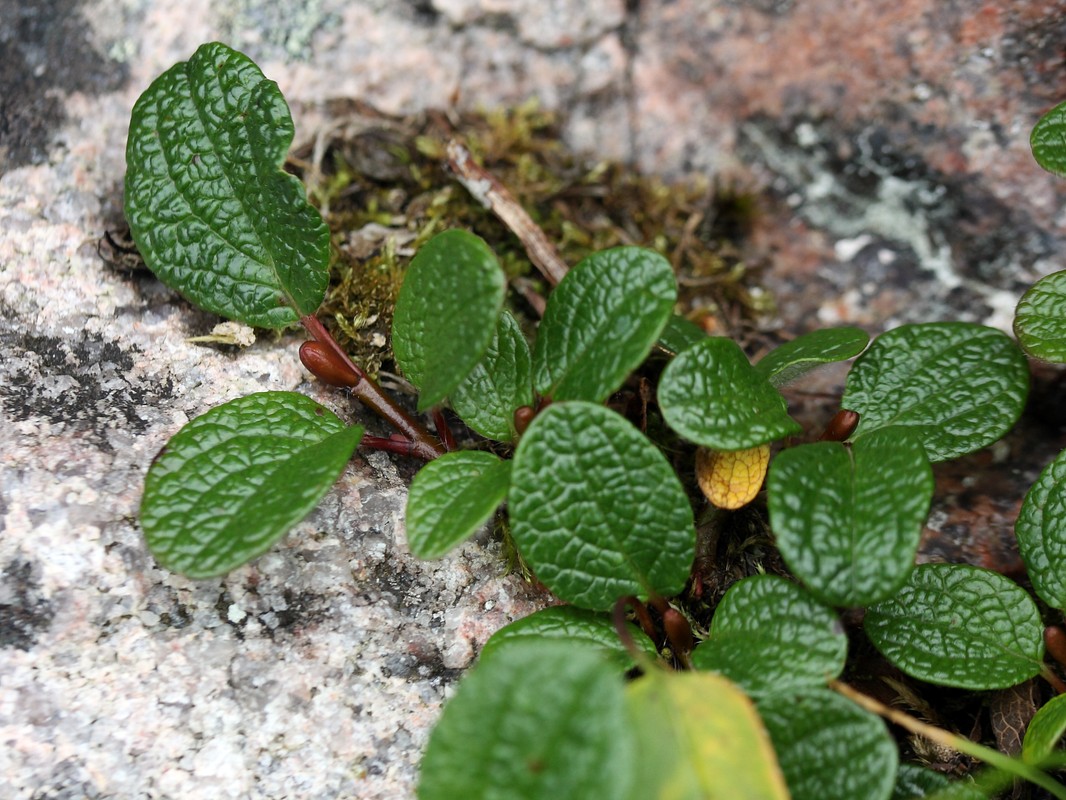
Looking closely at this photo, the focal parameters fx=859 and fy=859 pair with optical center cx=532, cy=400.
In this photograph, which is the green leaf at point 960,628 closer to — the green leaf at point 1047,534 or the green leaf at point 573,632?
the green leaf at point 1047,534

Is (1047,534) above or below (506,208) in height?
below

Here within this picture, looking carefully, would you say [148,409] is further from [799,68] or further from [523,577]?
[799,68]

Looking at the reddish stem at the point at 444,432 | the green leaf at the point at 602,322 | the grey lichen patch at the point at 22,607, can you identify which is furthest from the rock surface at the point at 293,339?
the green leaf at the point at 602,322

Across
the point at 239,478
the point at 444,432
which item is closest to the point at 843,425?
the point at 444,432

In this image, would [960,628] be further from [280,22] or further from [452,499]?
[280,22]

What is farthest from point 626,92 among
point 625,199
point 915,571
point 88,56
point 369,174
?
point 915,571

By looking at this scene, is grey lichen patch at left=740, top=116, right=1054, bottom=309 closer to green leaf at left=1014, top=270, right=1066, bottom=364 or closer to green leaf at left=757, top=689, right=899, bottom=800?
green leaf at left=1014, top=270, right=1066, bottom=364

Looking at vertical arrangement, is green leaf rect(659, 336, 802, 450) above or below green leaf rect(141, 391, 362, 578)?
below

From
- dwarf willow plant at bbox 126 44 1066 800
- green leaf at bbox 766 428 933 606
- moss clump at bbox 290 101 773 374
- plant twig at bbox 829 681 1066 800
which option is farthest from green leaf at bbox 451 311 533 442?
plant twig at bbox 829 681 1066 800
